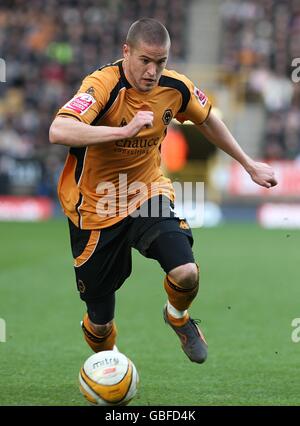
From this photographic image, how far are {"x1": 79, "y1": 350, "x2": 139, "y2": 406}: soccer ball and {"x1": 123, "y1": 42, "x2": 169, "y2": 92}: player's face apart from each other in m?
1.66

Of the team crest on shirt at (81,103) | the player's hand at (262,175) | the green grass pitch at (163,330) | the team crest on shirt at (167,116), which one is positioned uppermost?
the team crest on shirt at (81,103)

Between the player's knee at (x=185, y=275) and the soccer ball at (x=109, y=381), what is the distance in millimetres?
659

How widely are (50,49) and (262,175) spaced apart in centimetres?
1922

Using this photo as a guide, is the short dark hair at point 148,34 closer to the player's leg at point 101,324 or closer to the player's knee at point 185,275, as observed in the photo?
the player's knee at point 185,275

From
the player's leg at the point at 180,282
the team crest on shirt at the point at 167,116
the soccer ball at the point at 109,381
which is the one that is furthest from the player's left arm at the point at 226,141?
the soccer ball at the point at 109,381

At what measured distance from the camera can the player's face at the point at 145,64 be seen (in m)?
5.64

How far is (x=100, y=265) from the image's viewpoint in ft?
20.1

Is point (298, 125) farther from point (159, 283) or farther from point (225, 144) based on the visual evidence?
point (225, 144)

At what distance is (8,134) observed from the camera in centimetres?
2275

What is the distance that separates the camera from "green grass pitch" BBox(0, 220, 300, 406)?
19.6ft
